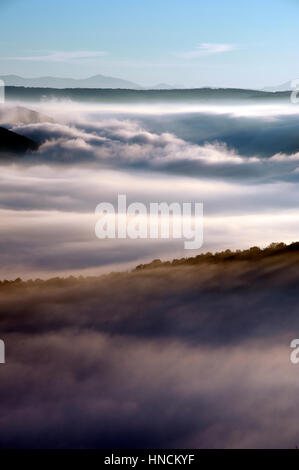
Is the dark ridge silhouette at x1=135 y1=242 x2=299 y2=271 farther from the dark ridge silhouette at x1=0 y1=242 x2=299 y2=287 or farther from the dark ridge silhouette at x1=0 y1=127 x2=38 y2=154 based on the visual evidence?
the dark ridge silhouette at x1=0 y1=127 x2=38 y2=154

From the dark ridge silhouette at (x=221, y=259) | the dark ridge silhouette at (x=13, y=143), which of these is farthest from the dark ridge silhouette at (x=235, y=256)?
the dark ridge silhouette at (x=13, y=143)

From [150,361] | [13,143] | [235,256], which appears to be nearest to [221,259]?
[235,256]

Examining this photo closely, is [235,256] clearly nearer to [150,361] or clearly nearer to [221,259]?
[221,259]

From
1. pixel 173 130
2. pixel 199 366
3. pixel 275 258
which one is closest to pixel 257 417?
pixel 199 366

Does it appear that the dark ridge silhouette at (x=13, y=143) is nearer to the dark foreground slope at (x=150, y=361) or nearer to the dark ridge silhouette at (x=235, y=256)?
the dark foreground slope at (x=150, y=361)

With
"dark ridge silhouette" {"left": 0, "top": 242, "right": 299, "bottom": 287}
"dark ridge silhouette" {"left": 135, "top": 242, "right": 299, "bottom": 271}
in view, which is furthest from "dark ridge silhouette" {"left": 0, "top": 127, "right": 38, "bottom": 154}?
"dark ridge silhouette" {"left": 135, "top": 242, "right": 299, "bottom": 271}

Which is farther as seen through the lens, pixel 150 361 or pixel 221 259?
pixel 221 259
